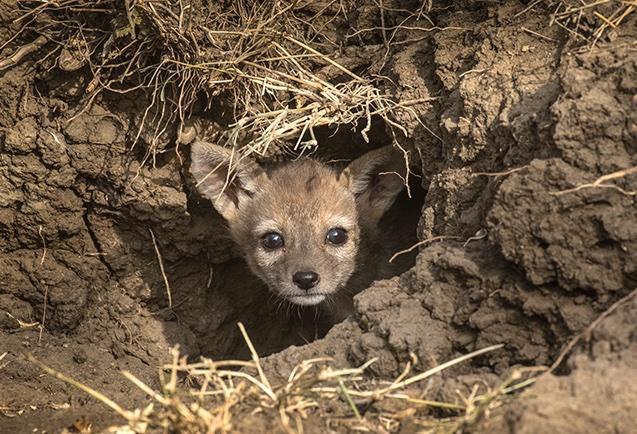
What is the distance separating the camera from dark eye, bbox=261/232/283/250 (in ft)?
17.0

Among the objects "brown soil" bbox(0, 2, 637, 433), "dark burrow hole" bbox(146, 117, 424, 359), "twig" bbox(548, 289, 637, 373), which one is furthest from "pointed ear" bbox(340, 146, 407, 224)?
"twig" bbox(548, 289, 637, 373)

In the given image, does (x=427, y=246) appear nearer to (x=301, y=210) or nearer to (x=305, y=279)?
(x=305, y=279)

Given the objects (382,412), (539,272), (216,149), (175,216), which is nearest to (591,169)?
(539,272)

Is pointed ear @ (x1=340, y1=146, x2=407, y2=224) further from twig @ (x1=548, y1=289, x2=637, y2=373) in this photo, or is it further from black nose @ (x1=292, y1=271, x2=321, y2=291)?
twig @ (x1=548, y1=289, x2=637, y2=373)

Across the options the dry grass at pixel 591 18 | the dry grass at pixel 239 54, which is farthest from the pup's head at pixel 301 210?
the dry grass at pixel 591 18

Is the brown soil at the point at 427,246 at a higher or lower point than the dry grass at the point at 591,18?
lower

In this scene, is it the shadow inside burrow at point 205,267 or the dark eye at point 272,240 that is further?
the shadow inside burrow at point 205,267

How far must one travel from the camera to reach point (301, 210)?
17.0 feet

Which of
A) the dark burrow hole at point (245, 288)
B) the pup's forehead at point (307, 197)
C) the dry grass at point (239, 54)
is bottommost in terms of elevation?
the dark burrow hole at point (245, 288)

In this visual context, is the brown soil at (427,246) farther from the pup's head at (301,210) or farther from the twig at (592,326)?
the pup's head at (301,210)

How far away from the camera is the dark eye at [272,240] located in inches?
204

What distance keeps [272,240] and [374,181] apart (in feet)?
2.86

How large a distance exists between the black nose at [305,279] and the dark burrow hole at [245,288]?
64cm

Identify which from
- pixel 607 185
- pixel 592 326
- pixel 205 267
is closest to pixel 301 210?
pixel 205 267
